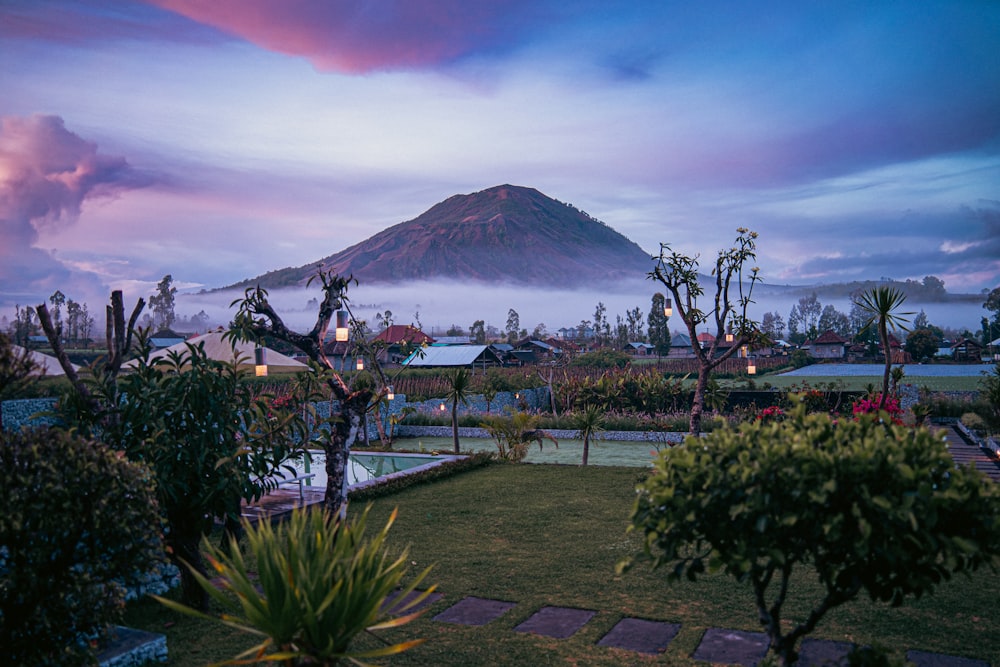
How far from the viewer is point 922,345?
55719mm

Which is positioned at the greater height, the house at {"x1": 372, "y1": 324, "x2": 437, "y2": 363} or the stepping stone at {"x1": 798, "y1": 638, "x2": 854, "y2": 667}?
the house at {"x1": 372, "y1": 324, "x2": 437, "y2": 363}

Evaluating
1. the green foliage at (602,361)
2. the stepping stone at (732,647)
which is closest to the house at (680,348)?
the green foliage at (602,361)

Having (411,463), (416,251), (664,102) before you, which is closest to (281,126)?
(664,102)

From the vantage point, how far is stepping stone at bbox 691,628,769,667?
452cm

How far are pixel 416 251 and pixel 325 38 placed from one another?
18431cm

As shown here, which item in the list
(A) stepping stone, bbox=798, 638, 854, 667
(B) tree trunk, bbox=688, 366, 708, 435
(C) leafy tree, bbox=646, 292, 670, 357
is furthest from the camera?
(C) leafy tree, bbox=646, 292, 670, 357

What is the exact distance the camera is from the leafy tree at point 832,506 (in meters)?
2.78

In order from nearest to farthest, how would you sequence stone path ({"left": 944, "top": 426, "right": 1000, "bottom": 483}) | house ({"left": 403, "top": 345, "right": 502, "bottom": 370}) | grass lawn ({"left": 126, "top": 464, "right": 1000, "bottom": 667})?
grass lawn ({"left": 126, "top": 464, "right": 1000, "bottom": 667})
stone path ({"left": 944, "top": 426, "right": 1000, "bottom": 483})
house ({"left": 403, "top": 345, "right": 502, "bottom": 370})

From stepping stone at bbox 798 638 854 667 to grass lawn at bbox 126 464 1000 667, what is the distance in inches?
5.6

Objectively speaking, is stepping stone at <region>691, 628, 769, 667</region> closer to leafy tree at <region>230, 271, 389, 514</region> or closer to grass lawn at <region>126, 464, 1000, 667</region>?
grass lawn at <region>126, 464, 1000, 667</region>

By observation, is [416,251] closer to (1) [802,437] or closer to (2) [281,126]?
(2) [281,126]

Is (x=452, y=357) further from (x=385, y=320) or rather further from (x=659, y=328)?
(x=659, y=328)

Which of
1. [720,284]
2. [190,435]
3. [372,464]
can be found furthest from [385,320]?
[190,435]

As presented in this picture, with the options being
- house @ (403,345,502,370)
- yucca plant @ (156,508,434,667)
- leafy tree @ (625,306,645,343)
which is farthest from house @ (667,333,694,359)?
yucca plant @ (156,508,434,667)
